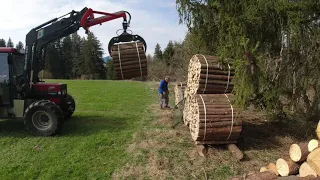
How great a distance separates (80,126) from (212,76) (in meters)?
4.18

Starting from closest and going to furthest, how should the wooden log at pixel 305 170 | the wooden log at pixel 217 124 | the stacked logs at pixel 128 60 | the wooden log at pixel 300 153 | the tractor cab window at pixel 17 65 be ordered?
the wooden log at pixel 305 170, the wooden log at pixel 300 153, the stacked logs at pixel 128 60, the wooden log at pixel 217 124, the tractor cab window at pixel 17 65

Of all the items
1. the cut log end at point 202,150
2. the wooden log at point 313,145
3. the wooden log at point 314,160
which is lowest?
the cut log end at point 202,150

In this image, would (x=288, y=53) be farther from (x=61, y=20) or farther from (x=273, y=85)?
(x=61, y=20)

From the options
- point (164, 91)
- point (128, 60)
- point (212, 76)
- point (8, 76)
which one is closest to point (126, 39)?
point (128, 60)

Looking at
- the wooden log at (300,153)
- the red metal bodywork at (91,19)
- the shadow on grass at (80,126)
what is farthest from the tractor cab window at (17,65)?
the wooden log at (300,153)

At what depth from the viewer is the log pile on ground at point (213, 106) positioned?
714 centimetres

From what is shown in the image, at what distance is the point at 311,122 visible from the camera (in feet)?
27.9

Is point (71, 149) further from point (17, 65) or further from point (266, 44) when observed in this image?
point (266, 44)

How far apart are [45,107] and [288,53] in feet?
20.7

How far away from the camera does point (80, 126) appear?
9.23 metres

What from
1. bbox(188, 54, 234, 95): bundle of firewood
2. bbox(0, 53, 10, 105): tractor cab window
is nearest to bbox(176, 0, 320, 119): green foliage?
bbox(188, 54, 234, 95): bundle of firewood

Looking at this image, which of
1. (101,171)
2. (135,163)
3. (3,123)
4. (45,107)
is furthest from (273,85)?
(3,123)

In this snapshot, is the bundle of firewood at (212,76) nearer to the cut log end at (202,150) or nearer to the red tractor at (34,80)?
the cut log end at (202,150)

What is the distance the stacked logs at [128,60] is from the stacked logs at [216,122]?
6.60 ft
